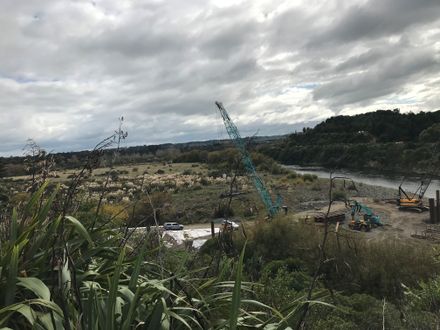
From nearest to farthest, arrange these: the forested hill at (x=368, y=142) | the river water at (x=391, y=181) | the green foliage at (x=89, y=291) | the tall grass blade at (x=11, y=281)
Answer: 1. the green foliage at (x=89, y=291)
2. the tall grass blade at (x=11, y=281)
3. the river water at (x=391, y=181)
4. the forested hill at (x=368, y=142)

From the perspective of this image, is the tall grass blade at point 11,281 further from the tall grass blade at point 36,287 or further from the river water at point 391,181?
the river water at point 391,181

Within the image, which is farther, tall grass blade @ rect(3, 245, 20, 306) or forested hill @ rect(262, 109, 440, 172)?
forested hill @ rect(262, 109, 440, 172)

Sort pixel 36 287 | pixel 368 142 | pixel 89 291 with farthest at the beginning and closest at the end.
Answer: pixel 368 142, pixel 89 291, pixel 36 287

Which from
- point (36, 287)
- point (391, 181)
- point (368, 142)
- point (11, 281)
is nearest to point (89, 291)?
point (36, 287)

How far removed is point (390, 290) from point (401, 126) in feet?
308

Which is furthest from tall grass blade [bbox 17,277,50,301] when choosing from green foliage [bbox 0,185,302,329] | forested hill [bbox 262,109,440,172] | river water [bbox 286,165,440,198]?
forested hill [bbox 262,109,440,172]

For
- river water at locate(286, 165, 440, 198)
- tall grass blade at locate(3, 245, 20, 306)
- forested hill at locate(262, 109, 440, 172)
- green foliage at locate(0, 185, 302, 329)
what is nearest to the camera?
green foliage at locate(0, 185, 302, 329)

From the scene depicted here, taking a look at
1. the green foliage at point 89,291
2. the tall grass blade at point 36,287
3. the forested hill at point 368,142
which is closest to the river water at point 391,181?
the forested hill at point 368,142

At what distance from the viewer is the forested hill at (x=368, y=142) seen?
80.4m

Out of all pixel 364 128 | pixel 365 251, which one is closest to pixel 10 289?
pixel 365 251

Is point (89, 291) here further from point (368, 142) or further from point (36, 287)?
point (368, 142)

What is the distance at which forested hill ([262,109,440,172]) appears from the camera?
80.4 meters

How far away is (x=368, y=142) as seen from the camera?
326 feet

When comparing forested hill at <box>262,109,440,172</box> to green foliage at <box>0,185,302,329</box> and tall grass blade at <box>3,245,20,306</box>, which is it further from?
tall grass blade at <box>3,245,20,306</box>
